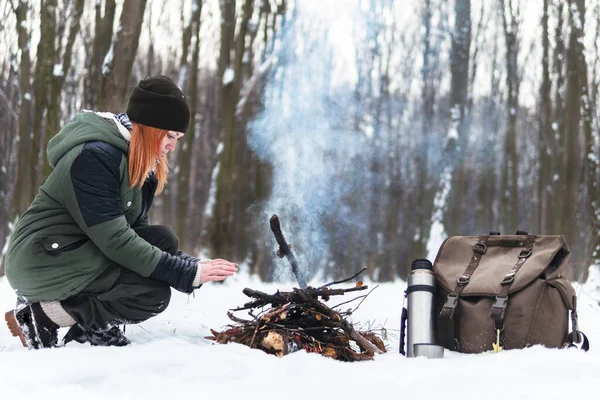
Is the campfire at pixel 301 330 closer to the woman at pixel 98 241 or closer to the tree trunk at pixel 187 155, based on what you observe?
the woman at pixel 98 241

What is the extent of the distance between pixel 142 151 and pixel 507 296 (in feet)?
5.69

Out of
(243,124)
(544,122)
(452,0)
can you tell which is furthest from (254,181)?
(452,0)

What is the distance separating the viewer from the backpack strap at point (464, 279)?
2.97 metres

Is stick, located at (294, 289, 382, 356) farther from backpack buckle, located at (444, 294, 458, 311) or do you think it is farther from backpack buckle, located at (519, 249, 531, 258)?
backpack buckle, located at (519, 249, 531, 258)

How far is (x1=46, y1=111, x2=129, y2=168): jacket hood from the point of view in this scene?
102 inches

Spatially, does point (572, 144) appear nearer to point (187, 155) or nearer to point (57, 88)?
point (187, 155)

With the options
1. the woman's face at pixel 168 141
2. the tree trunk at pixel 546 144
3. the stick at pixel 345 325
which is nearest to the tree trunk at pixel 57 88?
the woman's face at pixel 168 141

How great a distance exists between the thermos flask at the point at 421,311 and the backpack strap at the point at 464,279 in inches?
2.8

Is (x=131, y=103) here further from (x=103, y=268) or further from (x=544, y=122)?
(x=544, y=122)

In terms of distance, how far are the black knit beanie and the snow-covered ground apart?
0.93 m

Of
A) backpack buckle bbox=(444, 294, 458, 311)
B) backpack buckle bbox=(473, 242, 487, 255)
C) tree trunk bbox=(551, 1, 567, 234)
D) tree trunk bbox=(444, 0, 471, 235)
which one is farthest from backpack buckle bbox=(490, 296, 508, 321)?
tree trunk bbox=(444, 0, 471, 235)

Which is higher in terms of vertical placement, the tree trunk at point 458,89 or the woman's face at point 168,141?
the tree trunk at point 458,89

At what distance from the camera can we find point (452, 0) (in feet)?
50.3

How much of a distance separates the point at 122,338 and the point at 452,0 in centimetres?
1434
